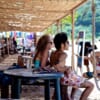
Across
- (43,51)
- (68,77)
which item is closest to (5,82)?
(43,51)

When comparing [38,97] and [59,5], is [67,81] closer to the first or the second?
[38,97]

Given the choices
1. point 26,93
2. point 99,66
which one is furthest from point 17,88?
point 99,66

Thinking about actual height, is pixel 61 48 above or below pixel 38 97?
above

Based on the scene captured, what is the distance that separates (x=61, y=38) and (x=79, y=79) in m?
0.54

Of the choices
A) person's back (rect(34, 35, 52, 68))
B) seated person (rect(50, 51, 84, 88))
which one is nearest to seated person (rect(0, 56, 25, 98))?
person's back (rect(34, 35, 52, 68))

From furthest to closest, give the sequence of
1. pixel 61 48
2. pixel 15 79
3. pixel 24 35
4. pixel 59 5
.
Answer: pixel 24 35 < pixel 59 5 < pixel 61 48 < pixel 15 79

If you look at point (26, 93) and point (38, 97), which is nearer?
point (38, 97)

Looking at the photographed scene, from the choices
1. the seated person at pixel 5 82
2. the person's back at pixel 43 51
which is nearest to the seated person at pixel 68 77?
the person's back at pixel 43 51

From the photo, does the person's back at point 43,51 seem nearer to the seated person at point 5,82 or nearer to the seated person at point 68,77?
the seated person at point 68,77

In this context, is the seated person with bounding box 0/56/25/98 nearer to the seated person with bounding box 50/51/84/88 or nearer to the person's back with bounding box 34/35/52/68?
the person's back with bounding box 34/35/52/68

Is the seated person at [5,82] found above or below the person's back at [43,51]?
below

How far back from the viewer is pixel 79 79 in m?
3.69

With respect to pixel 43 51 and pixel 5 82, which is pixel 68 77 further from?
pixel 5 82

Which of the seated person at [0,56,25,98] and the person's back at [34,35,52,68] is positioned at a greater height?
the person's back at [34,35,52,68]
